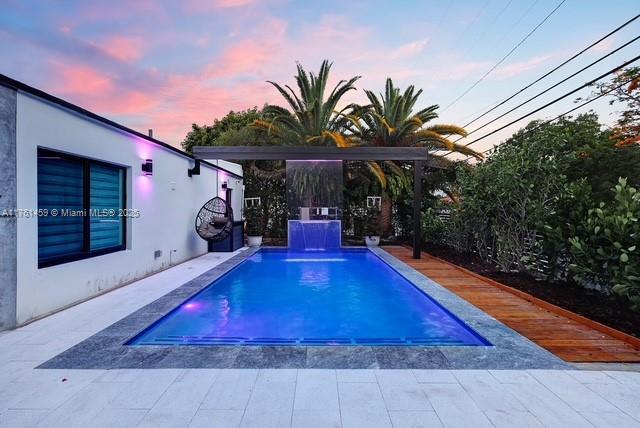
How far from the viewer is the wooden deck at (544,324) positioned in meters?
3.12

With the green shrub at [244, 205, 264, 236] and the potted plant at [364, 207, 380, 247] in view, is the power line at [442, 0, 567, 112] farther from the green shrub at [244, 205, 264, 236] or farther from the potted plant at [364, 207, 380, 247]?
the green shrub at [244, 205, 264, 236]

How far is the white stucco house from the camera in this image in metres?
3.60

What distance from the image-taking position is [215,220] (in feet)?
29.6

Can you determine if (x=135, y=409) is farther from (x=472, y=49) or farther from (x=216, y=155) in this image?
(x=472, y=49)

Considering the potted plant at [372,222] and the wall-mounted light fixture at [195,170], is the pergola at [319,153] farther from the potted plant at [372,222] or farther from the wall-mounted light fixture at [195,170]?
the potted plant at [372,222]

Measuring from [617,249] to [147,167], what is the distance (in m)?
7.42

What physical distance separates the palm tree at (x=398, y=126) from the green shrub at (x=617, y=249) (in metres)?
7.82

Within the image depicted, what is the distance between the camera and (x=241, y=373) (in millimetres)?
2707

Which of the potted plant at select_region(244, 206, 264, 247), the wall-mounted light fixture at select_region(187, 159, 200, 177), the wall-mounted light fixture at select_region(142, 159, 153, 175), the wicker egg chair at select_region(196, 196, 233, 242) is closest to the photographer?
the wall-mounted light fixture at select_region(142, 159, 153, 175)

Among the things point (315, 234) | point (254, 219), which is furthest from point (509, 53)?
point (254, 219)

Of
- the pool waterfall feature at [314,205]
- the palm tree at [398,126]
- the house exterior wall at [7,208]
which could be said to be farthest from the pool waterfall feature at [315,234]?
the house exterior wall at [7,208]

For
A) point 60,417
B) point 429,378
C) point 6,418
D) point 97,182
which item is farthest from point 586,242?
point 97,182

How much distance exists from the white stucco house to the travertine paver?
1208 millimetres

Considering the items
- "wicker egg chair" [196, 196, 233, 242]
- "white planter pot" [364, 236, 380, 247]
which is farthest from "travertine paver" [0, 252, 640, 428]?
"white planter pot" [364, 236, 380, 247]
